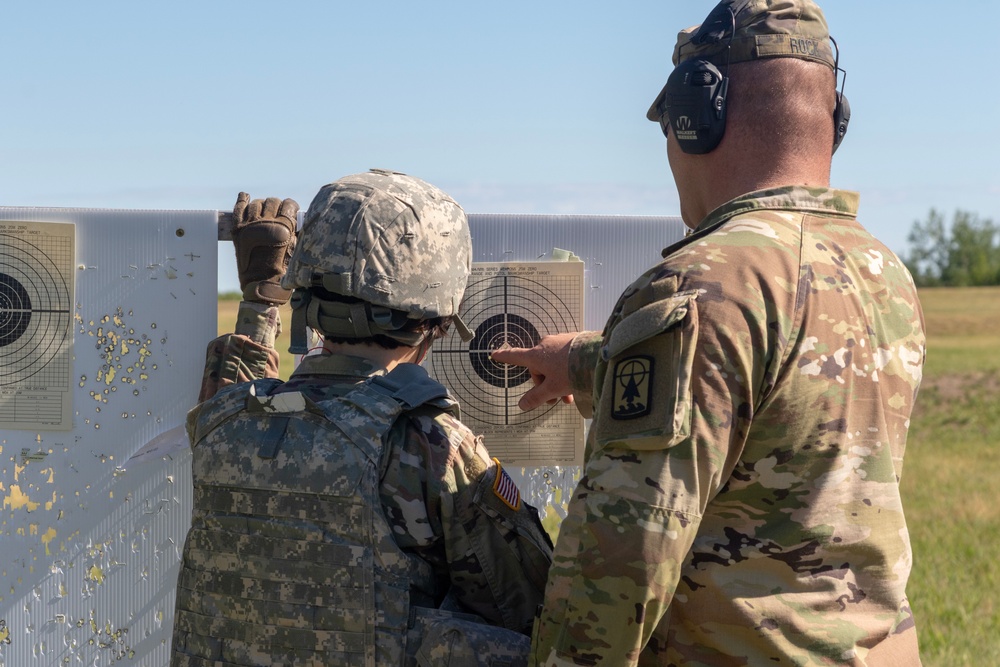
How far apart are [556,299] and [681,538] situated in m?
1.87

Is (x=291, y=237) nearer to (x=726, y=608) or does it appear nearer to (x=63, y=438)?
(x=63, y=438)

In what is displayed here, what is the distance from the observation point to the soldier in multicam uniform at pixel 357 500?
8.11ft

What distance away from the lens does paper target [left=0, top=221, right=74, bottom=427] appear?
3861 millimetres

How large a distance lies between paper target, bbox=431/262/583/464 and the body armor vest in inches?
46.4

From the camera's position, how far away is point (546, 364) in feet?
10.4

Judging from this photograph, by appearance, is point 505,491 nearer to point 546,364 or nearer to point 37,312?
point 546,364

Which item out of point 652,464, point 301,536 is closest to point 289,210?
point 301,536

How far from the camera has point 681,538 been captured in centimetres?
207

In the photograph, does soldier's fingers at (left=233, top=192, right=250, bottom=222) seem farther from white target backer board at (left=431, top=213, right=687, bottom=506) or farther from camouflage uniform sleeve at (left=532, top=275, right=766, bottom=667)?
camouflage uniform sleeve at (left=532, top=275, right=766, bottom=667)

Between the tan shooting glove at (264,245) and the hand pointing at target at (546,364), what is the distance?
84 cm

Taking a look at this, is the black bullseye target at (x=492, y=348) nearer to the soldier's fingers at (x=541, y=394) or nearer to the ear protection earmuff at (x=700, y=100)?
the soldier's fingers at (x=541, y=394)

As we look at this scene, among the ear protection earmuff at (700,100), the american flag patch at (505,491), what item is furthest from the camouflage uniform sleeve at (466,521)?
the ear protection earmuff at (700,100)

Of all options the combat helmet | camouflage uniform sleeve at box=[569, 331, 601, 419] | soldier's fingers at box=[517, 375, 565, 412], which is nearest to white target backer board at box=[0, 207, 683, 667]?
soldier's fingers at box=[517, 375, 565, 412]

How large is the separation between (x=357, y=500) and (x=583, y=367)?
0.89 m
